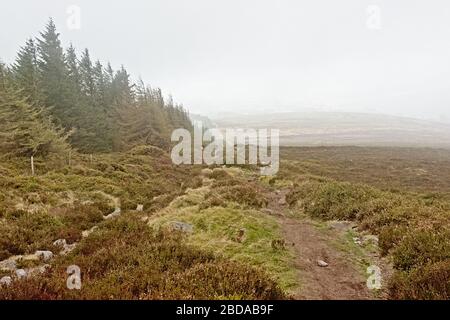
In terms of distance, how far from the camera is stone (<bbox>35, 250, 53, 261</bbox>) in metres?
9.97

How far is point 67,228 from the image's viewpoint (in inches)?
504

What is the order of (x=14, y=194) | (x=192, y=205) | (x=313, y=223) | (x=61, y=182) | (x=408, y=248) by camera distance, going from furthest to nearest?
(x=61, y=182) → (x=14, y=194) → (x=192, y=205) → (x=313, y=223) → (x=408, y=248)

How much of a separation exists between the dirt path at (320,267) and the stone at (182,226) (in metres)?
3.19

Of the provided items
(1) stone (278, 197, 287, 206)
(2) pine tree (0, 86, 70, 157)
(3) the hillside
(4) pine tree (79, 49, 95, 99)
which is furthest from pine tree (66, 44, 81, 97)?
(1) stone (278, 197, 287, 206)

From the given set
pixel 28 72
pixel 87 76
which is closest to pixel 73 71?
pixel 87 76

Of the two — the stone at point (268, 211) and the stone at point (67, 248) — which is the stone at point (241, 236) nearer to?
the stone at point (268, 211)

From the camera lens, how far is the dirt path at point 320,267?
757cm

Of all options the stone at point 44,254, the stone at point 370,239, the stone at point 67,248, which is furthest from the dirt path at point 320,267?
the stone at point 44,254

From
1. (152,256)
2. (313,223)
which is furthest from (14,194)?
(313,223)

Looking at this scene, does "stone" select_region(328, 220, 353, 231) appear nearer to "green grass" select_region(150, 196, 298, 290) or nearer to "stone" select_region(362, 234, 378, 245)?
"stone" select_region(362, 234, 378, 245)

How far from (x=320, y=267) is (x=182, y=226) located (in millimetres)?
4816

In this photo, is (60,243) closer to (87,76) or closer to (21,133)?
(21,133)
